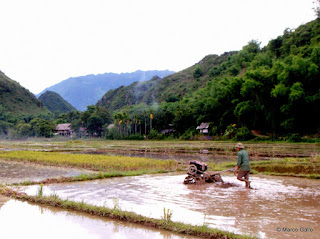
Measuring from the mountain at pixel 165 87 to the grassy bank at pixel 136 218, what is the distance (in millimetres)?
67154

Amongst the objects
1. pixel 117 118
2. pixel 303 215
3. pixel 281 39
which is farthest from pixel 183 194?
pixel 281 39

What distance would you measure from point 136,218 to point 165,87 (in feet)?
287

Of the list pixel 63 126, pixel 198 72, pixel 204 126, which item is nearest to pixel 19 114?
pixel 63 126

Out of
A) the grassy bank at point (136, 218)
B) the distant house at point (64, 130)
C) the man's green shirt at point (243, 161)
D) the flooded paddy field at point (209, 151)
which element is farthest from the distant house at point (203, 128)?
the distant house at point (64, 130)

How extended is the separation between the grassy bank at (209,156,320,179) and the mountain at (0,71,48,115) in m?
81.2

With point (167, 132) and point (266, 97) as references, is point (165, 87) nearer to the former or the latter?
point (167, 132)

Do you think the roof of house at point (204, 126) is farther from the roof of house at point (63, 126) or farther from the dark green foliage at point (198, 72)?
the dark green foliage at point (198, 72)

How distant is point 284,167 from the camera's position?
12.7 metres

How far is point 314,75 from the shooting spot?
2644cm

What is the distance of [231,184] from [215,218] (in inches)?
135

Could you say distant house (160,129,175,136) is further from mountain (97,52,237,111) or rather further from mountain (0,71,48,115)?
mountain (0,71,48,115)

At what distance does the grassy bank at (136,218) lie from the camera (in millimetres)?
4156

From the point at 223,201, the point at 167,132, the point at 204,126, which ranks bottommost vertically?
the point at 223,201

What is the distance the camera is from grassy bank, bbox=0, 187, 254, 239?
4156 mm
